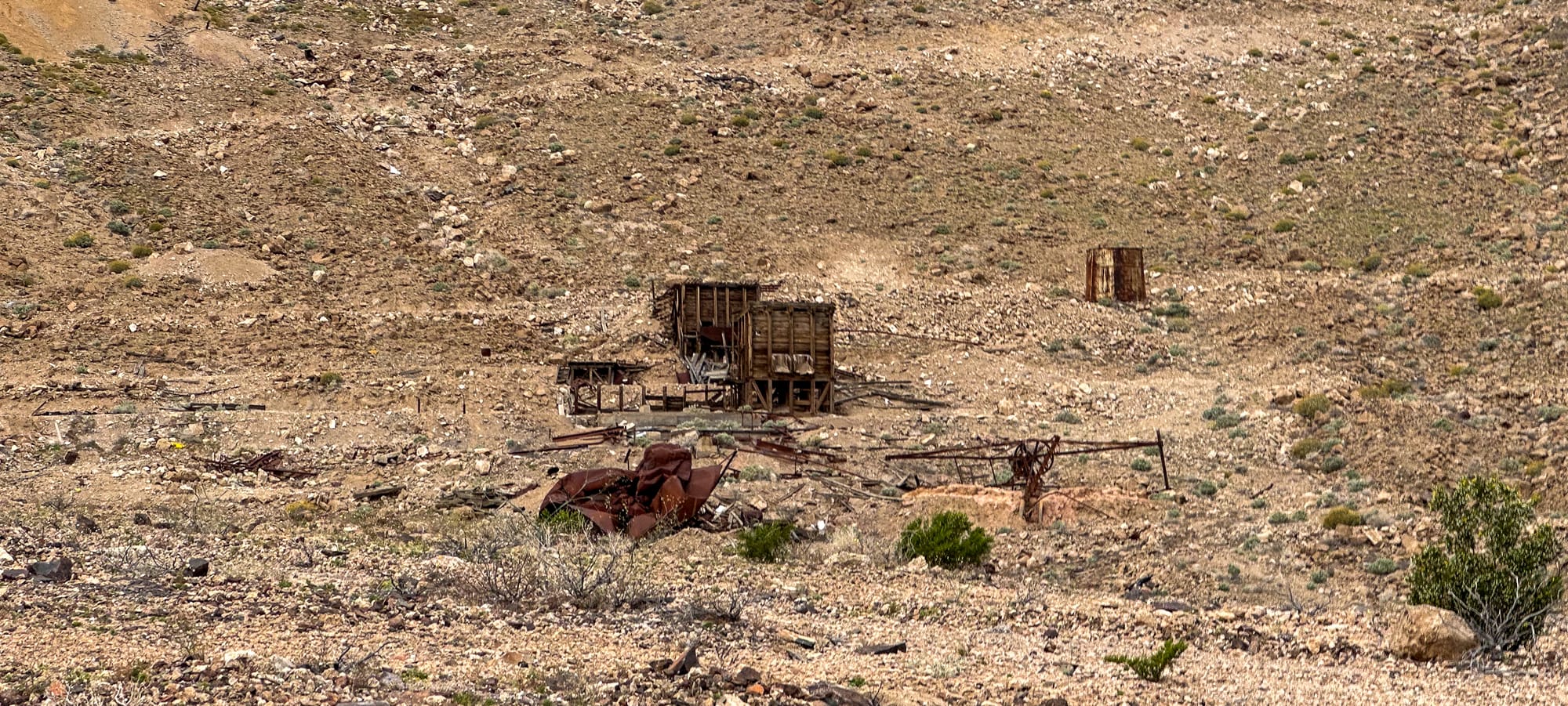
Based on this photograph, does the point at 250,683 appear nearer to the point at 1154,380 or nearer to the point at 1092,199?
the point at 1154,380

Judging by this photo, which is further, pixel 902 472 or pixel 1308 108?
pixel 1308 108

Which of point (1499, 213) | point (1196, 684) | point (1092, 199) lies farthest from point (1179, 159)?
point (1196, 684)

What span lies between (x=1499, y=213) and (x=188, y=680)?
32.6 m

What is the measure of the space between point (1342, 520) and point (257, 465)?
13885 mm

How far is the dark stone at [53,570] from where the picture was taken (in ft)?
31.7

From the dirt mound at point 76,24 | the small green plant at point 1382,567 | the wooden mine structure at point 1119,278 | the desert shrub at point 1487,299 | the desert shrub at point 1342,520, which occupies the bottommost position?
the small green plant at point 1382,567

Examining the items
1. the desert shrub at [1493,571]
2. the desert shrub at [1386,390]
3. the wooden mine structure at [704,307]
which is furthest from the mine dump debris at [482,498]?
the desert shrub at [1386,390]

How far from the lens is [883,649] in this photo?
9.07m

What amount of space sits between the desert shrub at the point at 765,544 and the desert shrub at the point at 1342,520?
19.2 feet

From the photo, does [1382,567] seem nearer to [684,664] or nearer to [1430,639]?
[1430,639]

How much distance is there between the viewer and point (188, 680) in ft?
23.2

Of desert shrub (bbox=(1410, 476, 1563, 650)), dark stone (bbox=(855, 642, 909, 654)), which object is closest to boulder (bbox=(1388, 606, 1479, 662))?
desert shrub (bbox=(1410, 476, 1563, 650))

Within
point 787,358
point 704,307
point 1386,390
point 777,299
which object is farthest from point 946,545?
point 777,299

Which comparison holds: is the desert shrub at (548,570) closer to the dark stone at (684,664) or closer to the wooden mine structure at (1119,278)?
the dark stone at (684,664)
